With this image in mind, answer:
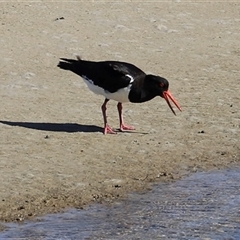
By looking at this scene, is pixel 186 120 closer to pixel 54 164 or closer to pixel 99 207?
pixel 54 164

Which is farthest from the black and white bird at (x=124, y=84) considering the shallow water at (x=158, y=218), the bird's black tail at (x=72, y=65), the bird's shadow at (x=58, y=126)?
the shallow water at (x=158, y=218)

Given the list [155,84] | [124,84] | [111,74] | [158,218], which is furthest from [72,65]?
[158,218]

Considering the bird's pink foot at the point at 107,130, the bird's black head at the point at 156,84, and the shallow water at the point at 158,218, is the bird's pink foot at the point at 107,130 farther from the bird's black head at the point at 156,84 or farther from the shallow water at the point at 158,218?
the shallow water at the point at 158,218

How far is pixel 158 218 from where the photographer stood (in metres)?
8.02

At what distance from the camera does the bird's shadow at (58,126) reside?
1050cm

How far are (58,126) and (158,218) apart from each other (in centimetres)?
296

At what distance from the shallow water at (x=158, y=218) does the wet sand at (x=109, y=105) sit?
24 centimetres

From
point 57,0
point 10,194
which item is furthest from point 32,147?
point 57,0

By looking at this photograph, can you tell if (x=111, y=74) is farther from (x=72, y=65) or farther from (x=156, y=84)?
(x=72, y=65)

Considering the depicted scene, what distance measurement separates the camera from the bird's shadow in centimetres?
1050

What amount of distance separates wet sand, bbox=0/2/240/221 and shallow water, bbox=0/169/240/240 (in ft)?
0.77

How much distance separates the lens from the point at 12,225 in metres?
7.65

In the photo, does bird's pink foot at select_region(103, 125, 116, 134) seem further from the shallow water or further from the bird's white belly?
the shallow water

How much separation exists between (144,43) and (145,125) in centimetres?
444
